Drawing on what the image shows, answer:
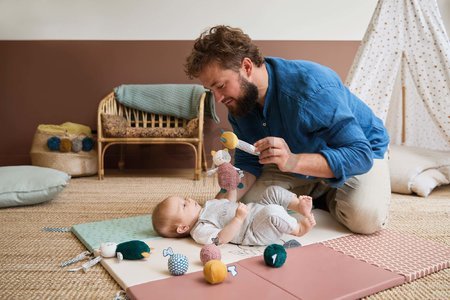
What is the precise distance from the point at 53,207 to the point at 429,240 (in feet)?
5.88

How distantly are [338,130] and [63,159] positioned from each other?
2.29 metres

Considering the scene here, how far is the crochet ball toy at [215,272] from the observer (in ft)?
3.82

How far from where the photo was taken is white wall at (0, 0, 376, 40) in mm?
3424

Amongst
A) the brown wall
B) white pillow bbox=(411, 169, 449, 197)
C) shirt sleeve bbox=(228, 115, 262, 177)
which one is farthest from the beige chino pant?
the brown wall

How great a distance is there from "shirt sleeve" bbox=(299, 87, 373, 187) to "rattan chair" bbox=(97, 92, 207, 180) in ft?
5.41

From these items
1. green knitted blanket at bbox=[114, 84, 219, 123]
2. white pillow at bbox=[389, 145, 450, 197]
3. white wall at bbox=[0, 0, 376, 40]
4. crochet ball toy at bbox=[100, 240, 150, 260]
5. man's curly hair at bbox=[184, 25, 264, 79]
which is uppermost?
white wall at bbox=[0, 0, 376, 40]

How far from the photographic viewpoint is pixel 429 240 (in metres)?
1.62

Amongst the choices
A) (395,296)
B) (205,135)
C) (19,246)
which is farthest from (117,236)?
(205,135)

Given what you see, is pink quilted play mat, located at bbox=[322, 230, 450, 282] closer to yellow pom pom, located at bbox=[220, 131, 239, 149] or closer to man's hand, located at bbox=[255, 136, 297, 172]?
man's hand, located at bbox=[255, 136, 297, 172]

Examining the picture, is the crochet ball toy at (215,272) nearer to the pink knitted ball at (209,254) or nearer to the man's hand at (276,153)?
the pink knitted ball at (209,254)

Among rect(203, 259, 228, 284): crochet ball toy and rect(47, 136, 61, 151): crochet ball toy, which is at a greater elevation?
rect(203, 259, 228, 284): crochet ball toy

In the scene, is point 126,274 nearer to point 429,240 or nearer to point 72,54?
point 429,240

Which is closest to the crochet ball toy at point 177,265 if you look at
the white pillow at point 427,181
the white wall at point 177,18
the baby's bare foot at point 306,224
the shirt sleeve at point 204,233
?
the shirt sleeve at point 204,233

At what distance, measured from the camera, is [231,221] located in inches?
56.9
